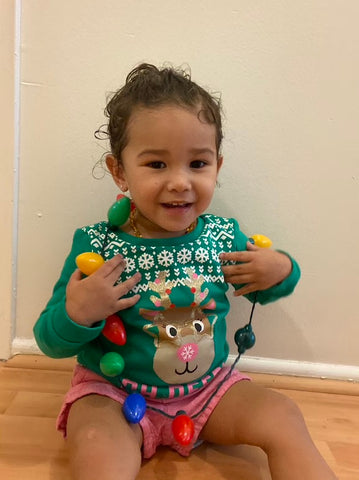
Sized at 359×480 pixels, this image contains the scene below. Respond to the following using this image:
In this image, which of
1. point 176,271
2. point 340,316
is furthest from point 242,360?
point 176,271

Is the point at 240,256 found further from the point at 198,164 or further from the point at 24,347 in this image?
the point at 24,347

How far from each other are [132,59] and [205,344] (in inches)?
20.8

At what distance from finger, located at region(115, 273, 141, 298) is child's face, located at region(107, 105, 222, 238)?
97 mm

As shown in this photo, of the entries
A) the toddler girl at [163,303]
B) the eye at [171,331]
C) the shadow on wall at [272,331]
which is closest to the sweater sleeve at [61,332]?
the toddler girl at [163,303]

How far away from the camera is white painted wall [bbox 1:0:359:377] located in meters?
0.82

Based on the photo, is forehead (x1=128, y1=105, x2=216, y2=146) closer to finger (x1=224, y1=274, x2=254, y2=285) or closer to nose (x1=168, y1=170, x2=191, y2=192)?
nose (x1=168, y1=170, x2=191, y2=192)

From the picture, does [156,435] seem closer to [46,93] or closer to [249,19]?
[46,93]

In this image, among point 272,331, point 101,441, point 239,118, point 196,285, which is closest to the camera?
point 101,441

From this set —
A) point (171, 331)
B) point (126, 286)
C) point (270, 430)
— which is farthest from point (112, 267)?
point (270, 430)

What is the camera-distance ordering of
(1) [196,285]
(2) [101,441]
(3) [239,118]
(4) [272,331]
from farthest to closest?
(4) [272,331] < (3) [239,118] < (1) [196,285] < (2) [101,441]

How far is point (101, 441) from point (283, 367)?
0.48 meters

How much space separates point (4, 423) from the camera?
0.79 meters

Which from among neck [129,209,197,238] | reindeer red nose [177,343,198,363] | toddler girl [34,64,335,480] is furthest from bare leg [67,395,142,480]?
neck [129,209,197,238]

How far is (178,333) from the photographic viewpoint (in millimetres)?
738
